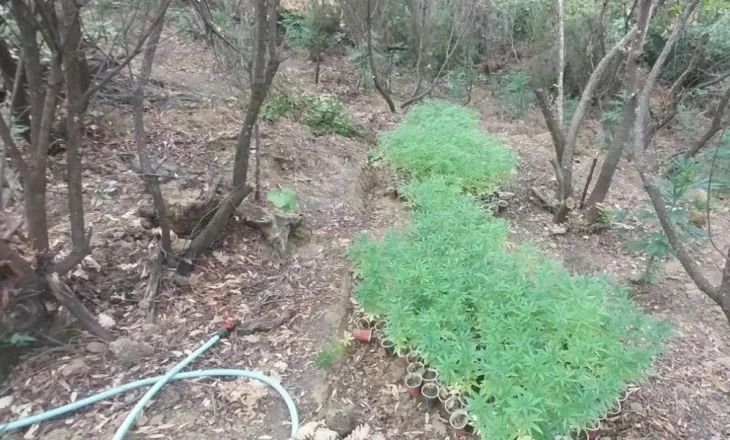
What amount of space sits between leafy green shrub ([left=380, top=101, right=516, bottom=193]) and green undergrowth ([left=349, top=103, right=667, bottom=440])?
1.35 m

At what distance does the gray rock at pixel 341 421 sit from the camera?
2.27m

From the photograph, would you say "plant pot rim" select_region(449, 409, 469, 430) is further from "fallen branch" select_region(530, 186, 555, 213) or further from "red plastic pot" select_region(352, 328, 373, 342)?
"fallen branch" select_region(530, 186, 555, 213)

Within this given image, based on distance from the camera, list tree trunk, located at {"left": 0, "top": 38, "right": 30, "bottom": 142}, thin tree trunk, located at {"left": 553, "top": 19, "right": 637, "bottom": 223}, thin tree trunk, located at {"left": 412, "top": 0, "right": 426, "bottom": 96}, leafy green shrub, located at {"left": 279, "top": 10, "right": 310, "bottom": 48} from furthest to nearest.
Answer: leafy green shrub, located at {"left": 279, "top": 10, "right": 310, "bottom": 48} < thin tree trunk, located at {"left": 412, "top": 0, "right": 426, "bottom": 96} < thin tree trunk, located at {"left": 553, "top": 19, "right": 637, "bottom": 223} < tree trunk, located at {"left": 0, "top": 38, "right": 30, "bottom": 142}

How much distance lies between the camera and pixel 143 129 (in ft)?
8.93

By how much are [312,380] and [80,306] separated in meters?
A: 1.13

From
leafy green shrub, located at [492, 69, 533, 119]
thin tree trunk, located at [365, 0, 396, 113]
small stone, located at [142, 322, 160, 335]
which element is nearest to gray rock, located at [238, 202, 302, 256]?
small stone, located at [142, 322, 160, 335]

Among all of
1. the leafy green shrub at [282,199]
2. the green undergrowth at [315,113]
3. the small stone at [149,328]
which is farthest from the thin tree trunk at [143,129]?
the green undergrowth at [315,113]

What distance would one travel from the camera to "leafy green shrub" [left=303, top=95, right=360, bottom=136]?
18.1 feet

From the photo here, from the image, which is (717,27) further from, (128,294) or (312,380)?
(128,294)

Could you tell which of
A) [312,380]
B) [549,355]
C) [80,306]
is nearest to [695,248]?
[549,355]

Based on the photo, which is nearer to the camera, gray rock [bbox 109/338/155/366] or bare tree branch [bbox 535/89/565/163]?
gray rock [bbox 109/338/155/366]

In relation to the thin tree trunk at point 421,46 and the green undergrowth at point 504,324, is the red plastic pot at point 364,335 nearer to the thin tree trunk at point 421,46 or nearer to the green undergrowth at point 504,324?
the green undergrowth at point 504,324

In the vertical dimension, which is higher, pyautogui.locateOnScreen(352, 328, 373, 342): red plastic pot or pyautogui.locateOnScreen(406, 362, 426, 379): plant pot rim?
pyautogui.locateOnScreen(406, 362, 426, 379): plant pot rim

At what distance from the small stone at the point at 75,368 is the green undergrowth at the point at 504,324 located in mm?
1317
